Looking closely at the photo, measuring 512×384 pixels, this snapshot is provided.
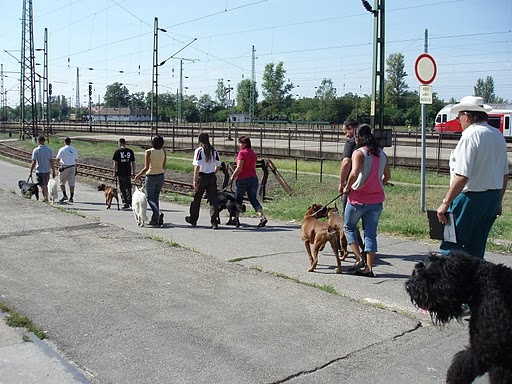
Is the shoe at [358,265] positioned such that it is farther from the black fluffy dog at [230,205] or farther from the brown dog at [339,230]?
the black fluffy dog at [230,205]

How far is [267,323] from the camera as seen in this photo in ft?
17.8

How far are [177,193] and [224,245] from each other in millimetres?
10261

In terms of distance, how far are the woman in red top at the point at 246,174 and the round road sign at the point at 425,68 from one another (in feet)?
11.2

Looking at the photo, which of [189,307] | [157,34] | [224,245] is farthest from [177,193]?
[157,34]

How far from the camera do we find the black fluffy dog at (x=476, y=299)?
3.35 metres

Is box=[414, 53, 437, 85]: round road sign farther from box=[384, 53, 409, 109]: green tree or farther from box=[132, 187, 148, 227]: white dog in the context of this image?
box=[384, 53, 409, 109]: green tree

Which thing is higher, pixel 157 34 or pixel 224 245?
pixel 157 34

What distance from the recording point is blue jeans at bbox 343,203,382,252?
7051 millimetres

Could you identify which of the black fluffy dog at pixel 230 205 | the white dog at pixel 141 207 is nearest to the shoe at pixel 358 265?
the black fluffy dog at pixel 230 205

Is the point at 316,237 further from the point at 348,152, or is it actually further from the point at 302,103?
the point at 302,103

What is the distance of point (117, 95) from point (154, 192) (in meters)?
145

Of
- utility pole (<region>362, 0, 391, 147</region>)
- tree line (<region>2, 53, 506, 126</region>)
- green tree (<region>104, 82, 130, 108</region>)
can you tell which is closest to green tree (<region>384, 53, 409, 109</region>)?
tree line (<region>2, 53, 506, 126</region>)

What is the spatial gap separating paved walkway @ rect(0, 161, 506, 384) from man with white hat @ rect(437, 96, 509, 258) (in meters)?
0.89

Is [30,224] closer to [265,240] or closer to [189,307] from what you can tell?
[265,240]
